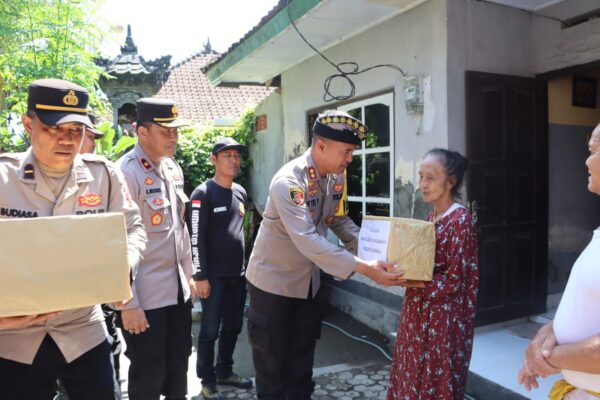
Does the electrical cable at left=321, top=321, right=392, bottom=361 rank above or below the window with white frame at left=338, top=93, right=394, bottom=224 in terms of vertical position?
below

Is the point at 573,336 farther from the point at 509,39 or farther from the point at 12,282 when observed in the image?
the point at 509,39

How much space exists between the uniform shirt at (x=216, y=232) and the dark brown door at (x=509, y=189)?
210 cm

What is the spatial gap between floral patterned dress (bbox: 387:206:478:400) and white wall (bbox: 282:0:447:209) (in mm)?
1779

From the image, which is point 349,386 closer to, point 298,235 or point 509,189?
point 298,235

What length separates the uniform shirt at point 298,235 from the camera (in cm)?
257

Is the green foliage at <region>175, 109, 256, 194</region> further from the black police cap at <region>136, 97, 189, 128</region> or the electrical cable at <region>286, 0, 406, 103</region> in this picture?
the black police cap at <region>136, 97, 189, 128</region>

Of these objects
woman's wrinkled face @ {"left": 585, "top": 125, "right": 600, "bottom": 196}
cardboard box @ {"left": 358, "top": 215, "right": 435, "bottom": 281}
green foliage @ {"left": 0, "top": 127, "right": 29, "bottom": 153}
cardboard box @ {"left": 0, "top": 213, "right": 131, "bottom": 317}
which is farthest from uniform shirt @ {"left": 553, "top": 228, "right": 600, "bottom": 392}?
green foliage @ {"left": 0, "top": 127, "right": 29, "bottom": 153}

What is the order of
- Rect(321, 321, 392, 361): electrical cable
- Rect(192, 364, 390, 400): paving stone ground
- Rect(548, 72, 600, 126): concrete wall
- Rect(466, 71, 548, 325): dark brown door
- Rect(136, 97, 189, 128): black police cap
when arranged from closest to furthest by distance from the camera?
Rect(136, 97, 189, 128): black police cap → Rect(192, 364, 390, 400): paving stone ground → Rect(466, 71, 548, 325): dark brown door → Rect(321, 321, 392, 361): electrical cable → Rect(548, 72, 600, 126): concrete wall

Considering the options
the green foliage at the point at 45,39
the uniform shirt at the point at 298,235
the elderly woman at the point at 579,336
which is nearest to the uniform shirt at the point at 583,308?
the elderly woman at the point at 579,336

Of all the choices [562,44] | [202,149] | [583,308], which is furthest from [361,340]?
[202,149]

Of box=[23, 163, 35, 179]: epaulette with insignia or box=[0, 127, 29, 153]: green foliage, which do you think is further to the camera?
box=[0, 127, 29, 153]: green foliage

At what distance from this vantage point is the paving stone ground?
3625 mm

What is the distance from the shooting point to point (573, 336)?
148 centimetres

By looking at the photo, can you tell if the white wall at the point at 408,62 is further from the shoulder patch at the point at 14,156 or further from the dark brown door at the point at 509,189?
the shoulder patch at the point at 14,156
